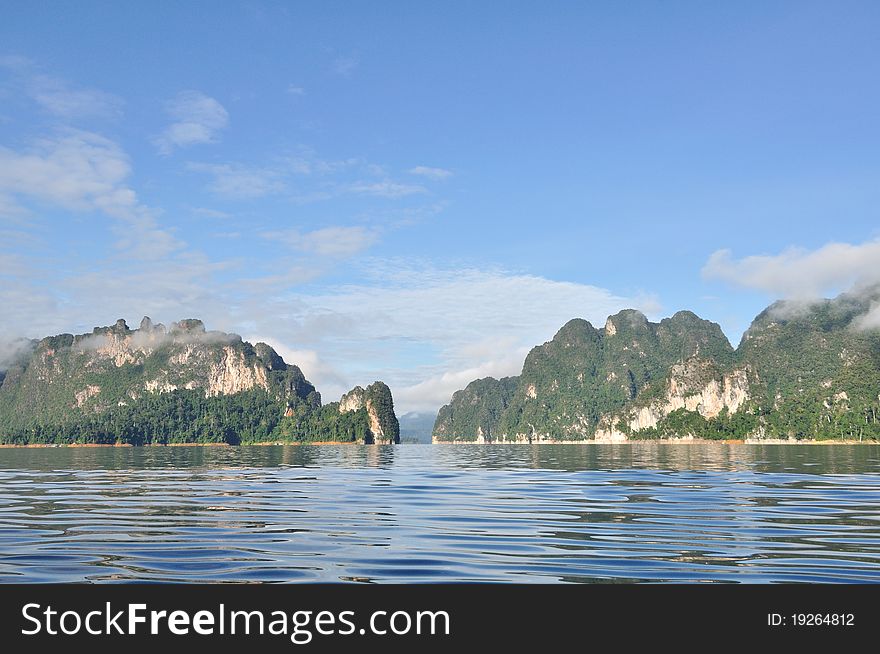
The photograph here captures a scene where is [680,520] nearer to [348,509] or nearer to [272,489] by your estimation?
[348,509]

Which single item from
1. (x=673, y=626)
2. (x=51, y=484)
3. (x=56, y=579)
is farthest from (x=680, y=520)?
(x=51, y=484)

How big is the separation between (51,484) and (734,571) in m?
37.4

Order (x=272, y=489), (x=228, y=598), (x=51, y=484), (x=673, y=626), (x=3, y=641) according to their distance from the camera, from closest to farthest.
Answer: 1. (x=3, y=641)
2. (x=673, y=626)
3. (x=228, y=598)
4. (x=272, y=489)
5. (x=51, y=484)

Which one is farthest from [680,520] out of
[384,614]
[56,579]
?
[56,579]

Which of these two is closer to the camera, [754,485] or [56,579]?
[56,579]

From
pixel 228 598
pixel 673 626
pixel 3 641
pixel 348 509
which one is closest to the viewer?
pixel 3 641

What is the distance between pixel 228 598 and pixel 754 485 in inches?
1241

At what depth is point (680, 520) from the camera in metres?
20.7

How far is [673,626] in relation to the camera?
8.77 metres

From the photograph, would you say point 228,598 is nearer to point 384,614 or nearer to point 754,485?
point 384,614

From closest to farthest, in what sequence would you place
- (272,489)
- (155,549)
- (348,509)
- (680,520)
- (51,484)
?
(155,549) < (680,520) < (348,509) < (272,489) < (51,484)

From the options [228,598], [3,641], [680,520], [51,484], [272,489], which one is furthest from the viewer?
[51,484]

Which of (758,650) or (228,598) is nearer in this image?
(758,650)

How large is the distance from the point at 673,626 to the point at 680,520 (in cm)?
1272
